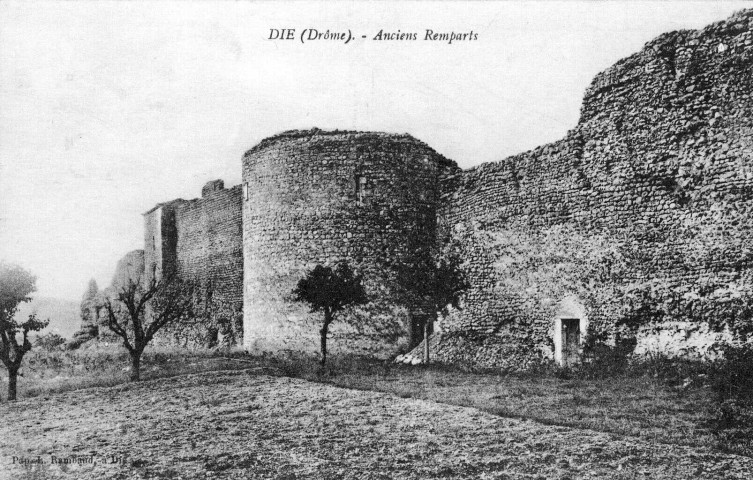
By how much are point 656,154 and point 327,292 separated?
23.2ft

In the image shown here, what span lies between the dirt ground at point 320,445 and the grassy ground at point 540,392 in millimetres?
492

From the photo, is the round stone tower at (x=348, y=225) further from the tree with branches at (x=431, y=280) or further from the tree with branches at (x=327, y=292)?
the tree with branches at (x=327, y=292)

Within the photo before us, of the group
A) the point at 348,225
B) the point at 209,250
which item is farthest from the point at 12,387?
the point at 209,250

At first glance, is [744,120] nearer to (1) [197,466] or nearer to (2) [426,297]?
(2) [426,297]

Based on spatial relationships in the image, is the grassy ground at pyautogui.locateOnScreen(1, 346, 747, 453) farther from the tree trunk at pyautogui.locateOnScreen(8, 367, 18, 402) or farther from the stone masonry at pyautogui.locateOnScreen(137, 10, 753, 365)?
the stone masonry at pyautogui.locateOnScreen(137, 10, 753, 365)

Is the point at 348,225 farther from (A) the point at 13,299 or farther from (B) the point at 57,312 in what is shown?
(B) the point at 57,312

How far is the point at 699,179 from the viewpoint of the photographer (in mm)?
10359

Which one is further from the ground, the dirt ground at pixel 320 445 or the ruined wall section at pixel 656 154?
the ruined wall section at pixel 656 154

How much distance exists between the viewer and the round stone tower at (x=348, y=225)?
15.6m

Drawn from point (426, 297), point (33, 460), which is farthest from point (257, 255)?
point (33, 460)

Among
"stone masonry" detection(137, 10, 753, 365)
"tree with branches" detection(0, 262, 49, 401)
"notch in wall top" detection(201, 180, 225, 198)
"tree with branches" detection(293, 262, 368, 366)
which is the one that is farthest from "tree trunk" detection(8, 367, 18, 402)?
"notch in wall top" detection(201, 180, 225, 198)

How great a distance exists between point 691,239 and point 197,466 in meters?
8.23

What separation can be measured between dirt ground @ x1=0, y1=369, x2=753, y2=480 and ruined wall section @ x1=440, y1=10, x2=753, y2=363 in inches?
197

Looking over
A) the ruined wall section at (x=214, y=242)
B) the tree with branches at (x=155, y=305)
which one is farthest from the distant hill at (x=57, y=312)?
the ruined wall section at (x=214, y=242)
